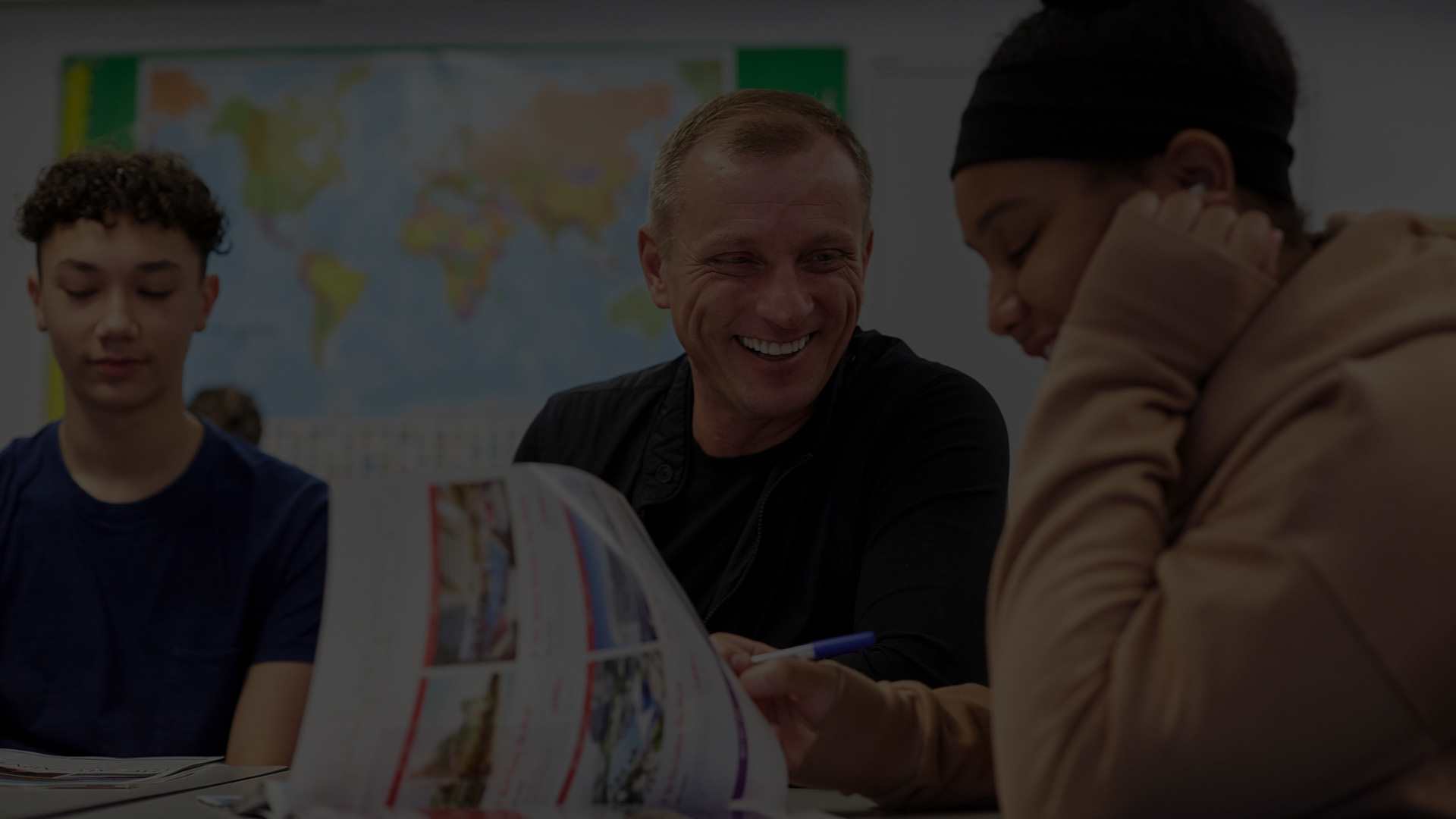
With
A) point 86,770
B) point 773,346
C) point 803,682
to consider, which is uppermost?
point 773,346

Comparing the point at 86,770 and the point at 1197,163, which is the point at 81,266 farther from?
the point at 1197,163

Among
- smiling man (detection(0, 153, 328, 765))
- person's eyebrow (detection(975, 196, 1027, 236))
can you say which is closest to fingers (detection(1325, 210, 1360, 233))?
person's eyebrow (detection(975, 196, 1027, 236))

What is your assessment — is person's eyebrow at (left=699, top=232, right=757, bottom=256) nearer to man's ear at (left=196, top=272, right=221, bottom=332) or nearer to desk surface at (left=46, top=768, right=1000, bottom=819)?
desk surface at (left=46, top=768, right=1000, bottom=819)

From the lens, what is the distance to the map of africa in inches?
150

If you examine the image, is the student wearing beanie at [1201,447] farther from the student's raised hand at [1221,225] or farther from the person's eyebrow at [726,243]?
the person's eyebrow at [726,243]

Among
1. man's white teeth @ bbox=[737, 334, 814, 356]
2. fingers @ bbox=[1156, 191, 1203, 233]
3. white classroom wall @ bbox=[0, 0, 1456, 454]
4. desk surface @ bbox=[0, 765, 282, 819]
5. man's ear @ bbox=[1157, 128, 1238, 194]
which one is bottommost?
desk surface @ bbox=[0, 765, 282, 819]

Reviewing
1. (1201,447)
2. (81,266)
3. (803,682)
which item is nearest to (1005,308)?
(1201,447)

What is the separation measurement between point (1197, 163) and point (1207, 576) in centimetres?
25

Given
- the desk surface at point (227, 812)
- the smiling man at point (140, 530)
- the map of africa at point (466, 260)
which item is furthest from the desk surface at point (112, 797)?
the map of africa at point (466, 260)

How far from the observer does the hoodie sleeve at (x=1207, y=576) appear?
0.60 m

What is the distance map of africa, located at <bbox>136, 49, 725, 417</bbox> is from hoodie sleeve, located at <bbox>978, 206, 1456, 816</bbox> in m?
3.13

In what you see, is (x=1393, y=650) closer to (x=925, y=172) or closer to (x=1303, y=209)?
(x=1303, y=209)

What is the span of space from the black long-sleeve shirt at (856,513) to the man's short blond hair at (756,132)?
0.23 metres

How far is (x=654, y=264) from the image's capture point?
5.43 ft
